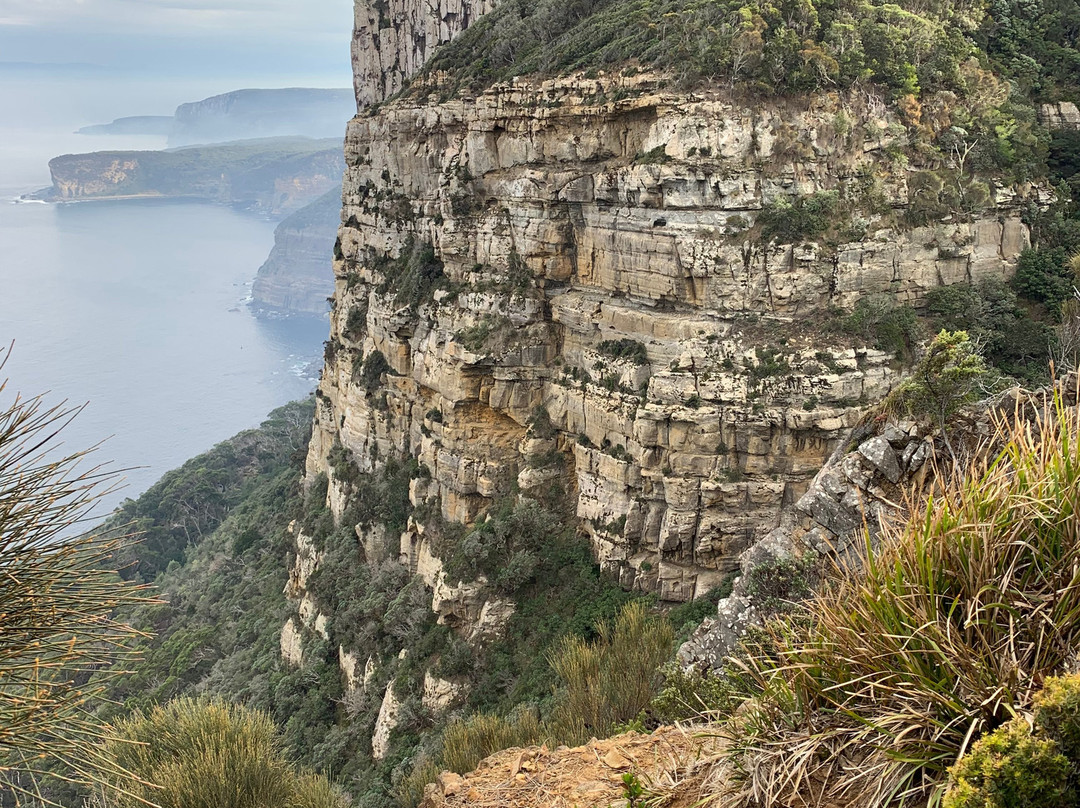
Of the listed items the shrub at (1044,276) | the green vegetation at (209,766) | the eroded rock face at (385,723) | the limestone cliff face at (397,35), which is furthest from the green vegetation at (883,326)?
the limestone cliff face at (397,35)

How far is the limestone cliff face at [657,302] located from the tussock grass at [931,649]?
58.2 ft

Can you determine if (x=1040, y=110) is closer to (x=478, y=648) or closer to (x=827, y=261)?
(x=827, y=261)

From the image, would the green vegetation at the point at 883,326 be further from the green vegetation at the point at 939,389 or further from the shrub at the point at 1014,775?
the shrub at the point at 1014,775

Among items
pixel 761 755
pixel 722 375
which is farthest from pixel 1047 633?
pixel 722 375

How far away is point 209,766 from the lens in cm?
1368

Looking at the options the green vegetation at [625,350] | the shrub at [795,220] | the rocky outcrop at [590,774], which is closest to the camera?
the rocky outcrop at [590,774]

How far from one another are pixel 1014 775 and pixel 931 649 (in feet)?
3.85

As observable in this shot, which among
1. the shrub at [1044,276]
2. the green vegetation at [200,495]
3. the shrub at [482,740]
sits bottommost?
the green vegetation at [200,495]

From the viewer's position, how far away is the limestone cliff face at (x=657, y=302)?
26.0 meters

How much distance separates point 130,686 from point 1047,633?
49342mm

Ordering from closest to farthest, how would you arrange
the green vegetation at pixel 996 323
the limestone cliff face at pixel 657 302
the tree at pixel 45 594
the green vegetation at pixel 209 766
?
the tree at pixel 45 594 → the green vegetation at pixel 209 766 → the limestone cliff face at pixel 657 302 → the green vegetation at pixel 996 323

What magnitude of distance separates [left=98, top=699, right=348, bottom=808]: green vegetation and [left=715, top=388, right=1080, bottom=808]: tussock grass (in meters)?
10.4

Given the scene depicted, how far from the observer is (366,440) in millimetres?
41812

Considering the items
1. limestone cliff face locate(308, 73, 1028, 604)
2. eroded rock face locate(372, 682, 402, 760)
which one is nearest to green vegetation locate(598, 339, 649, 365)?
limestone cliff face locate(308, 73, 1028, 604)
